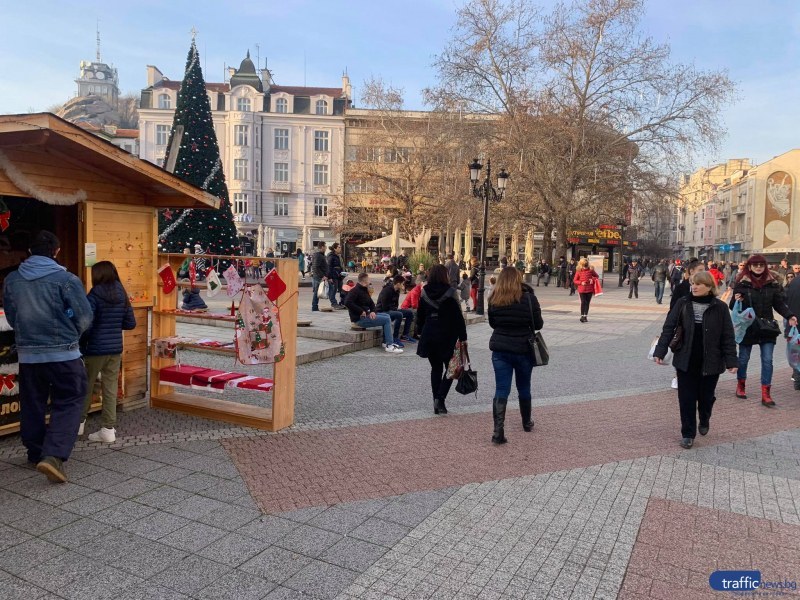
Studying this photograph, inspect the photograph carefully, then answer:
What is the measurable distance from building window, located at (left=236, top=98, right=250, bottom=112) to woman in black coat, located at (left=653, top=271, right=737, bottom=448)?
5244cm

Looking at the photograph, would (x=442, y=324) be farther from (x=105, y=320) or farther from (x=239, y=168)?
(x=239, y=168)

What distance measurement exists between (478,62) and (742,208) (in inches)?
2379

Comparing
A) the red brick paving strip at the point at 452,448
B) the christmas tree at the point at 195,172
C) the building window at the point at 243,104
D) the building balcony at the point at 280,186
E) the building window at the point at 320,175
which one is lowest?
the red brick paving strip at the point at 452,448

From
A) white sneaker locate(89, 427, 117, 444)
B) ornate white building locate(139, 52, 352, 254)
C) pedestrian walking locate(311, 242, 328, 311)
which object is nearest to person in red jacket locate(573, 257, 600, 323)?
pedestrian walking locate(311, 242, 328, 311)

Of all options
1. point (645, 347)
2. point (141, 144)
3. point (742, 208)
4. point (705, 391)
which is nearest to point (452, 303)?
point (705, 391)

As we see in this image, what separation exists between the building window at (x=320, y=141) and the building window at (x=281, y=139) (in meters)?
2.60

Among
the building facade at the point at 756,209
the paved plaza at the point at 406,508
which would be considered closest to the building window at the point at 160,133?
the building facade at the point at 756,209

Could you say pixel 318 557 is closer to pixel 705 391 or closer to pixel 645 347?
pixel 705 391

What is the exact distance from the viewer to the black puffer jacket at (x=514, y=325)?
18.7 ft

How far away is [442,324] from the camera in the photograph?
665 centimetres

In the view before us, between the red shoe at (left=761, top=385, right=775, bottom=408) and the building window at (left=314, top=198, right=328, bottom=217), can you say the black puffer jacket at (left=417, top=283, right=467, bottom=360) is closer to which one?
the red shoe at (left=761, top=385, right=775, bottom=408)

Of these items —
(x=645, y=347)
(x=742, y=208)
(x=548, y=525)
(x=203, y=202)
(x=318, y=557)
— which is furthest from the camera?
(x=742, y=208)

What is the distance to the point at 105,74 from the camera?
131 metres

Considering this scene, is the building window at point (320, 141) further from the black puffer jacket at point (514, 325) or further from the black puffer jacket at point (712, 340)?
the black puffer jacket at point (712, 340)
